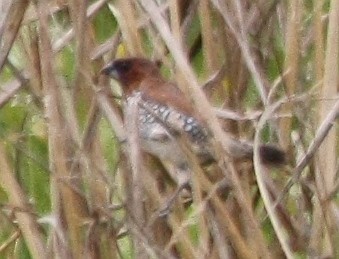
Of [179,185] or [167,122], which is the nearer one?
[179,185]

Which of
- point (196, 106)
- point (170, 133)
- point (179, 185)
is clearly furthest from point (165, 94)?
point (196, 106)

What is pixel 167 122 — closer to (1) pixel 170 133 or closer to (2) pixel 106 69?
(2) pixel 106 69

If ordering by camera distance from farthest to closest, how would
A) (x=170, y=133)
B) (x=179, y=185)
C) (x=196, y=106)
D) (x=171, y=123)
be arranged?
1. (x=171, y=123)
2. (x=179, y=185)
3. (x=170, y=133)
4. (x=196, y=106)

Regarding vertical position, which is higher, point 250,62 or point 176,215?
point 250,62

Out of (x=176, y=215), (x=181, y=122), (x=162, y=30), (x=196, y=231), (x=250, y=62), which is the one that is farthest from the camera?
(x=181, y=122)

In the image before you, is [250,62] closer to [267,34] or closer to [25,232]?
[267,34]

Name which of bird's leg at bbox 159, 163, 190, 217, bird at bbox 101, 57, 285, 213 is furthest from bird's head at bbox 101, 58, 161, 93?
bird's leg at bbox 159, 163, 190, 217

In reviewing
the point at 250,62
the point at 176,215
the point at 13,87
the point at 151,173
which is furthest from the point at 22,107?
the point at 250,62
